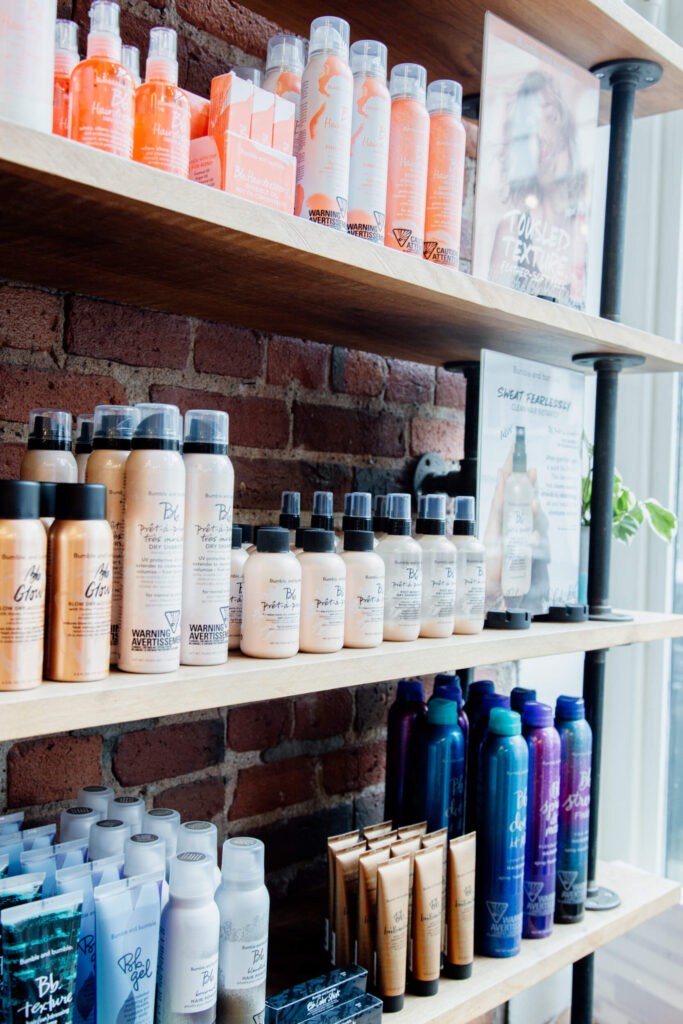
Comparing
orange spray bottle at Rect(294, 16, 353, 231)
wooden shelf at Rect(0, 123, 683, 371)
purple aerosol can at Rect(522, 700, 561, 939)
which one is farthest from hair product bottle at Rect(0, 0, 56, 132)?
purple aerosol can at Rect(522, 700, 561, 939)

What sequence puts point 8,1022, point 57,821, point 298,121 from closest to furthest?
point 8,1022
point 298,121
point 57,821

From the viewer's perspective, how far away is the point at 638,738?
69.5 inches

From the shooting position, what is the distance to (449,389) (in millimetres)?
1413

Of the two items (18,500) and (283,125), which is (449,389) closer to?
(283,125)

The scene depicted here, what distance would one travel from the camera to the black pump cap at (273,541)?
0.78m

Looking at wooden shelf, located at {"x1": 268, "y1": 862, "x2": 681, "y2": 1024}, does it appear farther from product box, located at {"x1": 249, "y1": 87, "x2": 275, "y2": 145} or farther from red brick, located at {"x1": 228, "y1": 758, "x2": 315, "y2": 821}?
product box, located at {"x1": 249, "y1": 87, "x2": 275, "y2": 145}

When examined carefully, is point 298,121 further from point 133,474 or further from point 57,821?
point 57,821

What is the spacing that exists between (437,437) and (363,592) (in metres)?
0.58

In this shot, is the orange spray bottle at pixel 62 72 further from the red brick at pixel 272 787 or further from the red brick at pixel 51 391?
the red brick at pixel 272 787

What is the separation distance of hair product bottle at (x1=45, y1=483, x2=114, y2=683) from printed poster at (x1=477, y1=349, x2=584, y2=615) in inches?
22.2

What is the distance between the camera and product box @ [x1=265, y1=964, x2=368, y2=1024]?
0.82 meters

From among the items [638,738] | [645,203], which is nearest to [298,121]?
[645,203]

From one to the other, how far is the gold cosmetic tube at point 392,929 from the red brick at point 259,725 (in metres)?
0.31

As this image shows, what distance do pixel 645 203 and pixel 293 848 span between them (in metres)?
1.40
